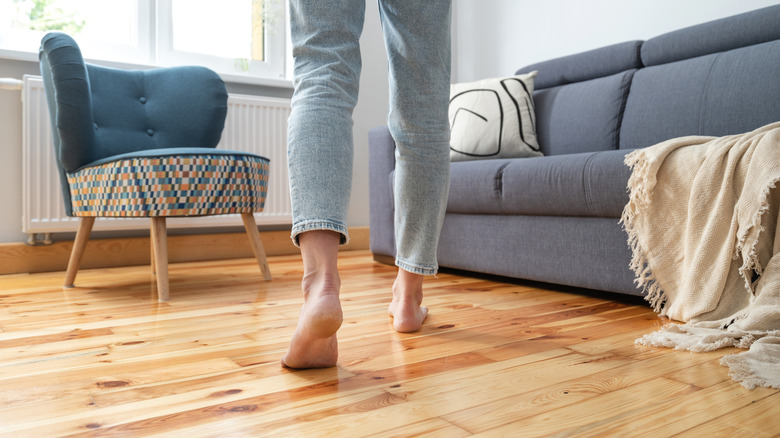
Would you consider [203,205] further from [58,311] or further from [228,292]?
[58,311]

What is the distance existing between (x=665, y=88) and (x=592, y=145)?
0.32m

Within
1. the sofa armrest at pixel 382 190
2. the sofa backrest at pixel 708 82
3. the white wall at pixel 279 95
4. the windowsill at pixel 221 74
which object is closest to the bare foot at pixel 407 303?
the sofa armrest at pixel 382 190

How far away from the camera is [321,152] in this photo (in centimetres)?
83

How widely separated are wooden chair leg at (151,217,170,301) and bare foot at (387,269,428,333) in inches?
29.7

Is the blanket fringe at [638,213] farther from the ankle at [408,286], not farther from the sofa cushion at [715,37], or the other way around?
the sofa cushion at [715,37]

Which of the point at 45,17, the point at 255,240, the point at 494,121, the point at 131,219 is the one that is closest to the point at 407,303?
the point at 255,240

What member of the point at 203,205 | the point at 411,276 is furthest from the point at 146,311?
the point at 411,276

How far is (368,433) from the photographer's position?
0.67 m

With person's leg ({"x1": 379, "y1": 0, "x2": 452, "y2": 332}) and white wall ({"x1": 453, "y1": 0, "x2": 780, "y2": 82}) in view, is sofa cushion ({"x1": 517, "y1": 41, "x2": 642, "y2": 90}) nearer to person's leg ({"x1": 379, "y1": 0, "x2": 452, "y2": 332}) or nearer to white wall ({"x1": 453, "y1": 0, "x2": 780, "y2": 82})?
white wall ({"x1": 453, "y1": 0, "x2": 780, "y2": 82})

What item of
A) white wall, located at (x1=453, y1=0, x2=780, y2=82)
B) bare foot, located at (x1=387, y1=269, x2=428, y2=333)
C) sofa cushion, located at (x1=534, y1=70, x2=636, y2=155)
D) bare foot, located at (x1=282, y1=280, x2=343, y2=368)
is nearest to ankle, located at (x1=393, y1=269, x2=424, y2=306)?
bare foot, located at (x1=387, y1=269, x2=428, y2=333)

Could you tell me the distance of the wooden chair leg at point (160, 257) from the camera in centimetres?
161

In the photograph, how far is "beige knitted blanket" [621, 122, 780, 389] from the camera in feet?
3.57

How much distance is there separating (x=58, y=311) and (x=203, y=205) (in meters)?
0.46

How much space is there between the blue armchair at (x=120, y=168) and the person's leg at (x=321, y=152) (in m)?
0.90
